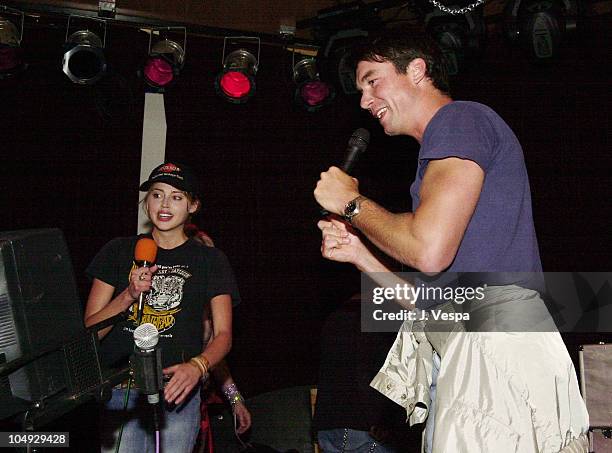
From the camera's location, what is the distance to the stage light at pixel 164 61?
164 inches

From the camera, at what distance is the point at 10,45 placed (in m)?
3.89

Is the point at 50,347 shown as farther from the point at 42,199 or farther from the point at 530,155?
the point at 530,155

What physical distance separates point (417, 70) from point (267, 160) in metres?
3.12

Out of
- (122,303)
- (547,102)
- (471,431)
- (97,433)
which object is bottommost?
(97,433)

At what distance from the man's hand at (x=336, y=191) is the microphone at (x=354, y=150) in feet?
0.40

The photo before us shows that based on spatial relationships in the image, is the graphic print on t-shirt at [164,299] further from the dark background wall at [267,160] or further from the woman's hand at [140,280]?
the dark background wall at [267,160]

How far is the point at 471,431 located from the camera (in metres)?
1.33

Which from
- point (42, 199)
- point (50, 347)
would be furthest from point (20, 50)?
point (50, 347)

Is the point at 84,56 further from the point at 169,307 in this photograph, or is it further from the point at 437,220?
the point at 437,220

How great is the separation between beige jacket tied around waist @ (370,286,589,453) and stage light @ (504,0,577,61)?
266 centimetres

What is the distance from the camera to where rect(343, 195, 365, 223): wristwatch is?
63.1 inches

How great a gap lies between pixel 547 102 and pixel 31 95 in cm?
358

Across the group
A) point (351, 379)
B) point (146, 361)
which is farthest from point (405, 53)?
Result: point (351, 379)

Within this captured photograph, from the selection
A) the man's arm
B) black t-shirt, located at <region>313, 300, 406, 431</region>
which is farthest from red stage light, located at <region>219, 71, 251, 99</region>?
the man's arm
